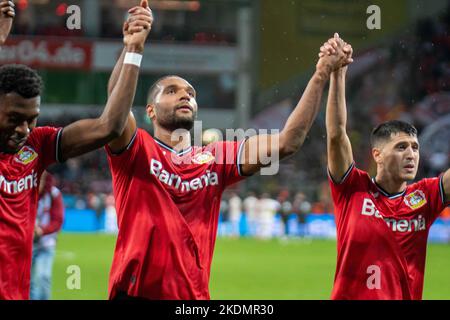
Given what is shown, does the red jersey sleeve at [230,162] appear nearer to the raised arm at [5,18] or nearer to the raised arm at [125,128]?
the raised arm at [125,128]

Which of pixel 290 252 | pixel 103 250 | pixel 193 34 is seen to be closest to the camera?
pixel 103 250

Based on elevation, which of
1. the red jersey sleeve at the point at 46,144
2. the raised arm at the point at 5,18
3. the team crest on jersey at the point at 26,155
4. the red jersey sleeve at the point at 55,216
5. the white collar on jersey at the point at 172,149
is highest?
the red jersey sleeve at the point at 55,216

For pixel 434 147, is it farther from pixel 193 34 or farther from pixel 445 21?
pixel 193 34

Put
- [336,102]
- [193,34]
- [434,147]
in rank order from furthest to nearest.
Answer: [193,34]
[434,147]
[336,102]

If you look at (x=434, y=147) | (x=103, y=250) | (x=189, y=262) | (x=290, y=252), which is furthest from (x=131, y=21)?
(x=434, y=147)

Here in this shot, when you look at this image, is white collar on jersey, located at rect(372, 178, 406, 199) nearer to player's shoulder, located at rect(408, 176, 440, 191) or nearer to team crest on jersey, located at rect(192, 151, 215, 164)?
player's shoulder, located at rect(408, 176, 440, 191)

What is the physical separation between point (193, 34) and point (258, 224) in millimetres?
6980

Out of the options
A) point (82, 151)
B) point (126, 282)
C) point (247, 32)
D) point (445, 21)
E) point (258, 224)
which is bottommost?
point (126, 282)

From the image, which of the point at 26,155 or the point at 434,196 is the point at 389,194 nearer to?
the point at 434,196

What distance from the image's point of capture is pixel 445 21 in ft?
74.1

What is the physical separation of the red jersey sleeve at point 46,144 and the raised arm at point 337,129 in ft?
5.51

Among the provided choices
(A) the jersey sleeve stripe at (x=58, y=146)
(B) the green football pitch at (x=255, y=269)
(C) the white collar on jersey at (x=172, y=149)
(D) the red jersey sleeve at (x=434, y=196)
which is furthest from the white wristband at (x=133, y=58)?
(B) the green football pitch at (x=255, y=269)

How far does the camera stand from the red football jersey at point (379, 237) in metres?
5.02

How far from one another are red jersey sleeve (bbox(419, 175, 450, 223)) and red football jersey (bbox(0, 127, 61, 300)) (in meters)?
2.49
